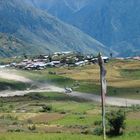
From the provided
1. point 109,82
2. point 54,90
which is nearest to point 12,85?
point 54,90

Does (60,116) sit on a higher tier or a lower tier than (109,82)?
lower

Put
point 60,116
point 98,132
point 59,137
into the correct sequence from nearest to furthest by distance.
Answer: point 59,137, point 98,132, point 60,116

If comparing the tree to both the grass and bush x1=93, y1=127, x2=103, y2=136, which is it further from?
the grass

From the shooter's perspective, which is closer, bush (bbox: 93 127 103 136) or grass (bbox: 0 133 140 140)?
grass (bbox: 0 133 140 140)

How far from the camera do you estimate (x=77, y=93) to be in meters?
145

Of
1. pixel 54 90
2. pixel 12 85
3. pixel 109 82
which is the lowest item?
pixel 54 90

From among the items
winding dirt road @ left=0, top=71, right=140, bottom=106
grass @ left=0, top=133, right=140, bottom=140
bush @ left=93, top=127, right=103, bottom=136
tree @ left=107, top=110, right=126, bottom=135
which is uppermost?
winding dirt road @ left=0, top=71, right=140, bottom=106

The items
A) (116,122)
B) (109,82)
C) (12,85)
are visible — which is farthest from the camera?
(12,85)

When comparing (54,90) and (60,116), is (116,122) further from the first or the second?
(54,90)

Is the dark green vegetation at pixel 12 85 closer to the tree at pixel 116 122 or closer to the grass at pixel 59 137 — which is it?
the tree at pixel 116 122

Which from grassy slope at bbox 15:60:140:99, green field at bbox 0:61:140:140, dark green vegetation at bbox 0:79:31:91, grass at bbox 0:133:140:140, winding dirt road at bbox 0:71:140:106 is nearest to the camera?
grass at bbox 0:133:140:140

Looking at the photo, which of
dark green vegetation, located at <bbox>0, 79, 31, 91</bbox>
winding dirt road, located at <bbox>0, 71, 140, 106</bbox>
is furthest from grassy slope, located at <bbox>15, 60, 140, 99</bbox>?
dark green vegetation, located at <bbox>0, 79, 31, 91</bbox>

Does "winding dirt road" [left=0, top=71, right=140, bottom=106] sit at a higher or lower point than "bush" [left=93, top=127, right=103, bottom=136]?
higher

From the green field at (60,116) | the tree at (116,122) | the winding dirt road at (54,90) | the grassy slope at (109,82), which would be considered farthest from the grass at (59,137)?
the grassy slope at (109,82)
